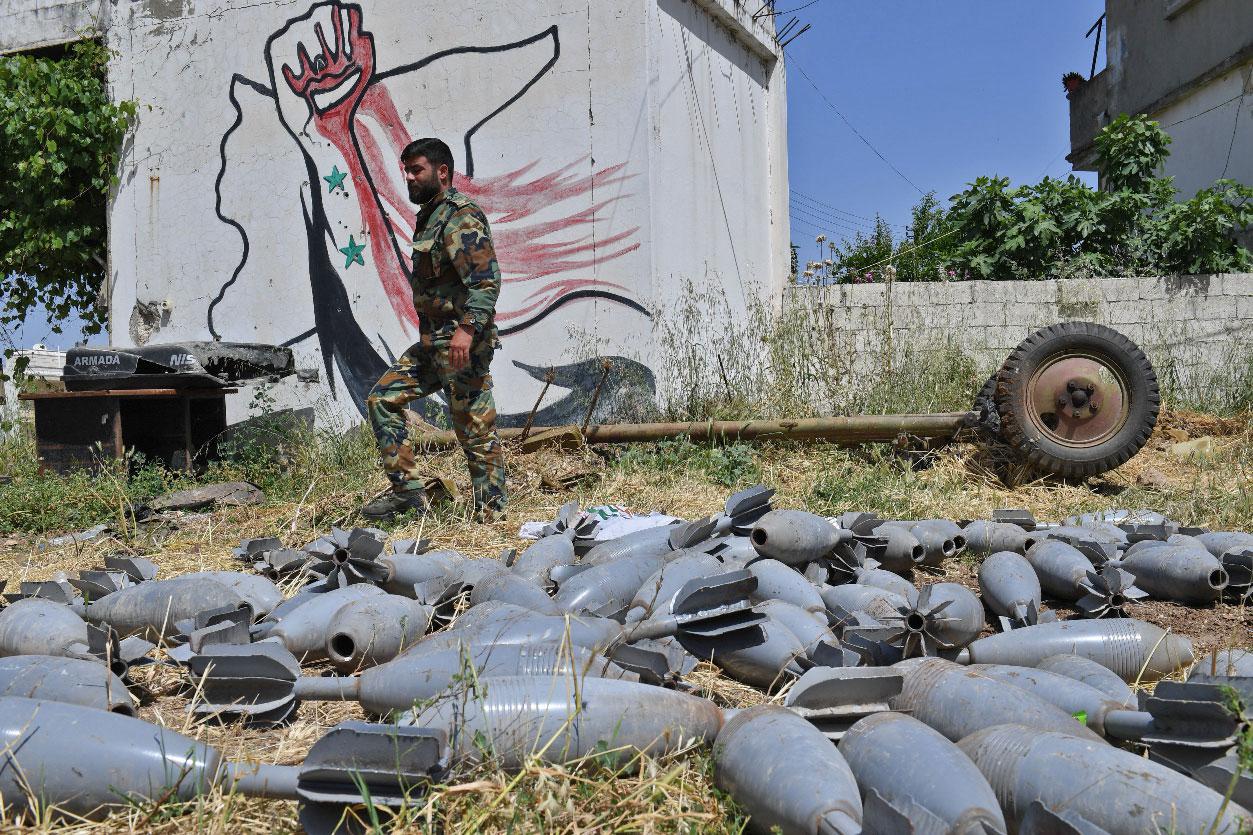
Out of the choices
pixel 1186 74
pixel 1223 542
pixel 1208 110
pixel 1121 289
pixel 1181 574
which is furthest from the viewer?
pixel 1186 74

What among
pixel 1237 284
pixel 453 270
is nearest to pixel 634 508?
pixel 453 270

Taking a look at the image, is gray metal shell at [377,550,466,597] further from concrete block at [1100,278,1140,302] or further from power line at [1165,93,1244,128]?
Result: power line at [1165,93,1244,128]

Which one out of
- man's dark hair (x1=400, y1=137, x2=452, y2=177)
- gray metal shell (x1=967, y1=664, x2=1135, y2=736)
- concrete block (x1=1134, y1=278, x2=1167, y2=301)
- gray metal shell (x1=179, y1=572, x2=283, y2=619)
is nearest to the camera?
gray metal shell (x1=967, y1=664, x2=1135, y2=736)

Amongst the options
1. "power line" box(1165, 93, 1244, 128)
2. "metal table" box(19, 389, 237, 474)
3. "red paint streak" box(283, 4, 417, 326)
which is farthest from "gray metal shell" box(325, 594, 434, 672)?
"power line" box(1165, 93, 1244, 128)

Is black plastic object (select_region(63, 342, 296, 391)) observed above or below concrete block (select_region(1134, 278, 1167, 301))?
below

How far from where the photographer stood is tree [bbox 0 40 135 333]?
26.4 ft

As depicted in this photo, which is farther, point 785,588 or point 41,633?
point 785,588

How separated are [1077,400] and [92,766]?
551 cm

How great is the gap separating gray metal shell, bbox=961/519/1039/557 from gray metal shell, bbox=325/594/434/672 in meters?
2.21

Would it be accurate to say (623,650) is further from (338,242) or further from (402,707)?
(338,242)

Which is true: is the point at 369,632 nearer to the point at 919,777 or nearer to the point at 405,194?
the point at 919,777

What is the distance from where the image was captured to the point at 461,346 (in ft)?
15.3

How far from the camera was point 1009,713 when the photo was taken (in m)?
1.85

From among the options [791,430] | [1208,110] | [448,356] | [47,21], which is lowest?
[791,430]
